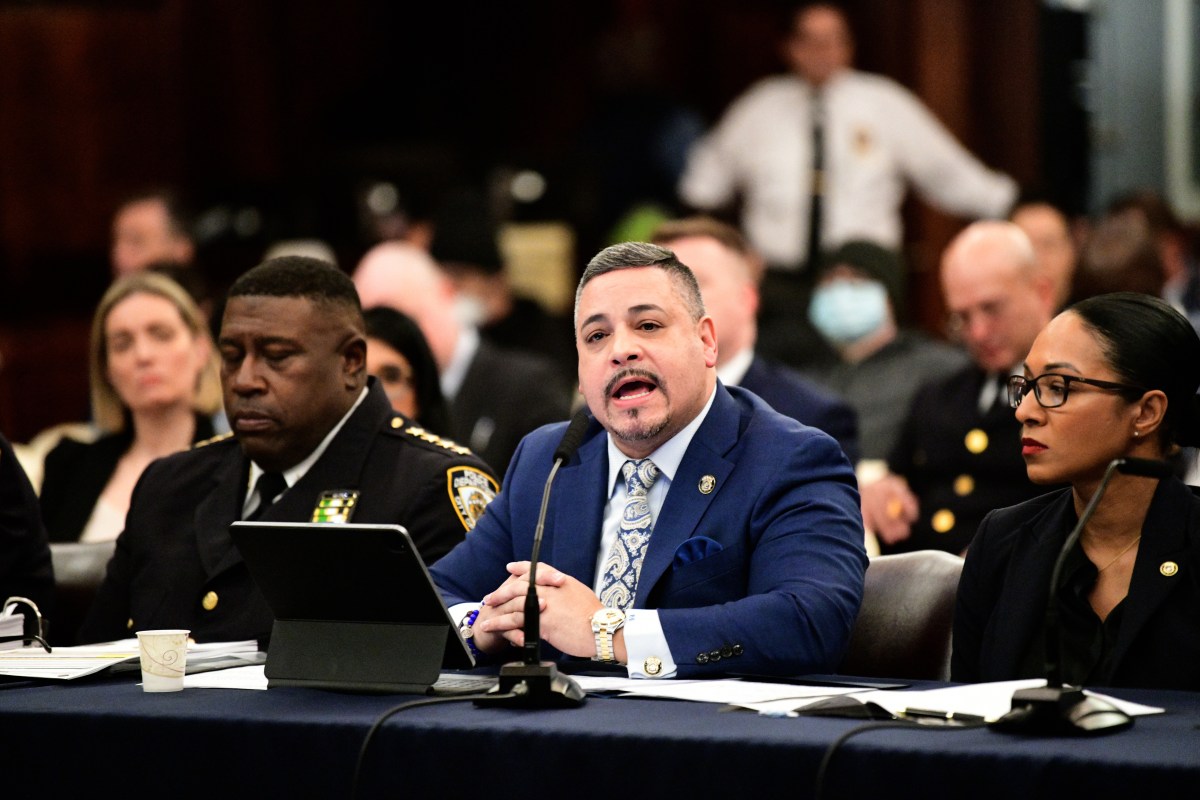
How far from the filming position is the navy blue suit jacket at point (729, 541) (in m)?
3.01

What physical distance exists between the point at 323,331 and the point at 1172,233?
581cm

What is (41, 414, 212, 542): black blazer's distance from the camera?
5266 millimetres

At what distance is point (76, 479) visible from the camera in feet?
17.4

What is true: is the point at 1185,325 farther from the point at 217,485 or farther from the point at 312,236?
the point at 312,236

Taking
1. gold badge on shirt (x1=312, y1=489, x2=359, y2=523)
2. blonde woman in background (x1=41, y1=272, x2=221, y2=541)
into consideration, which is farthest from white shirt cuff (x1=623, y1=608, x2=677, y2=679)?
blonde woman in background (x1=41, y1=272, x2=221, y2=541)

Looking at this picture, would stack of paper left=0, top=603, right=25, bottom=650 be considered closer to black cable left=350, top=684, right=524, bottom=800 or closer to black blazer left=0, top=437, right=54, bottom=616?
black blazer left=0, top=437, right=54, bottom=616

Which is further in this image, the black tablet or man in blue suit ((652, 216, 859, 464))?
man in blue suit ((652, 216, 859, 464))

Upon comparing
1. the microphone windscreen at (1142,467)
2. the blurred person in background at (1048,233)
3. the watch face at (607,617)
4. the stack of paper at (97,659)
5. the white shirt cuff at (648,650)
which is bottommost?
Result: the stack of paper at (97,659)

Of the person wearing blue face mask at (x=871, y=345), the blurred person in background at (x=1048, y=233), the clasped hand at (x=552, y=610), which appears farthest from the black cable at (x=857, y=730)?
the blurred person in background at (x=1048, y=233)

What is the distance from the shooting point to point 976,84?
952 cm

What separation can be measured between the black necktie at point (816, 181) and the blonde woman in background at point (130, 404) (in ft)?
13.2

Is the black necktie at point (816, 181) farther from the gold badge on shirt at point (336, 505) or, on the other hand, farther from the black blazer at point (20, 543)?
the black blazer at point (20, 543)

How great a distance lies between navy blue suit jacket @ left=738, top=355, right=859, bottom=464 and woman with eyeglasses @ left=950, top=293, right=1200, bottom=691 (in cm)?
191

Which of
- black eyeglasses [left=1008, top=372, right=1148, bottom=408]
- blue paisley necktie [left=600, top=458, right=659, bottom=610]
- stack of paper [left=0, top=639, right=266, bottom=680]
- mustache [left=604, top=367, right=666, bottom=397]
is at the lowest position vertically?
stack of paper [left=0, top=639, right=266, bottom=680]
